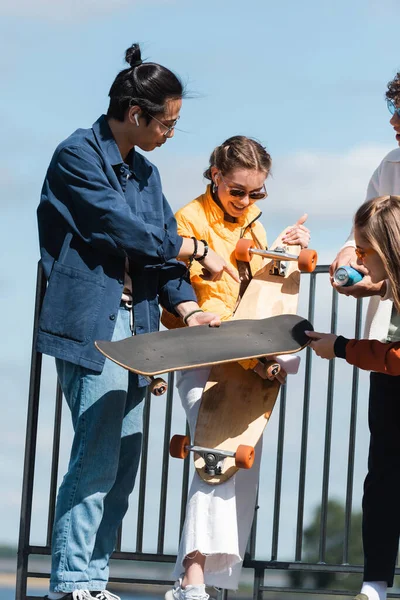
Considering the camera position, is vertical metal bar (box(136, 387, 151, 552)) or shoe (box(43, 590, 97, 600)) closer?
shoe (box(43, 590, 97, 600))

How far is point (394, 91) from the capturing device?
3.76m

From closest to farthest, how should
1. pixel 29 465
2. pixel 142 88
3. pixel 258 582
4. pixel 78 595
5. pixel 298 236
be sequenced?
pixel 78 595, pixel 142 88, pixel 298 236, pixel 29 465, pixel 258 582

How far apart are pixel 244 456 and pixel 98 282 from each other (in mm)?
784

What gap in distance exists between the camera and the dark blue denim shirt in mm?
3283

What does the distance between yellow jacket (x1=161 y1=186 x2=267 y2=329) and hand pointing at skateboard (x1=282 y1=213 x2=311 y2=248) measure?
5.3 inches

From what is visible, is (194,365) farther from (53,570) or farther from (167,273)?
(53,570)

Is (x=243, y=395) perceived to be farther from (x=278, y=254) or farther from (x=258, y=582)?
(x=258, y=582)

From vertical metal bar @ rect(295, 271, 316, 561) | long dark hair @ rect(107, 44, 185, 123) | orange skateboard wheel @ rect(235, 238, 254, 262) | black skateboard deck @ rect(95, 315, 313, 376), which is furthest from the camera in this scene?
vertical metal bar @ rect(295, 271, 316, 561)

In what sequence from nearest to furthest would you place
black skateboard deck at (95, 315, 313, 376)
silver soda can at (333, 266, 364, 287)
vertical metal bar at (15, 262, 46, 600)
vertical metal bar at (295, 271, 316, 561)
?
black skateboard deck at (95, 315, 313, 376)
silver soda can at (333, 266, 364, 287)
vertical metal bar at (15, 262, 46, 600)
vertical metal bar at (295, 271, 316, 561)

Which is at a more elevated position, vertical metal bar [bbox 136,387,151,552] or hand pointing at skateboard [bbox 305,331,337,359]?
hand pointing at skateboard [bbox 305,331,337,359]

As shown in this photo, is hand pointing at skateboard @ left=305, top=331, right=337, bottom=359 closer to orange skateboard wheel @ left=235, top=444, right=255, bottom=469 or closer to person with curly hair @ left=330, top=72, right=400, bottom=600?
person with curly hair @ left=330, top=72, right=400, bottom=600

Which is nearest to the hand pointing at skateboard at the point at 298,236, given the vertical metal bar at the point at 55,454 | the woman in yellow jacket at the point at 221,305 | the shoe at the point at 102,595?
the woman in yellow jacket at the point at 221,305

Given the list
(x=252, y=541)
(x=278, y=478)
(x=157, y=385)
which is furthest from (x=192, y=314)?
(x=252, y=541)

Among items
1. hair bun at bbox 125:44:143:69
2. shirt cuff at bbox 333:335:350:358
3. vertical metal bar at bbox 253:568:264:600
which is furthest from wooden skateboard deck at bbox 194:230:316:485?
vertical metal bar at bbox 253:568:264:600
